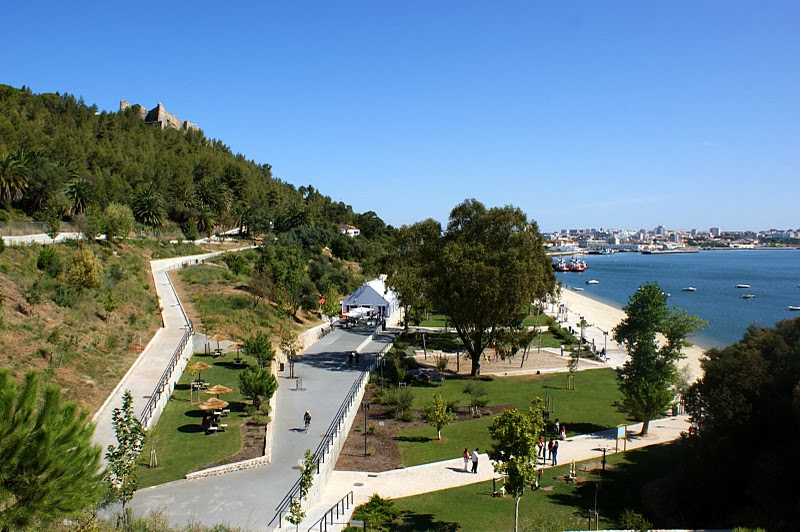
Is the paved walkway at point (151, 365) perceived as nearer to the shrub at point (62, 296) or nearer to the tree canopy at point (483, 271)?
the shrub at point (62, 296)

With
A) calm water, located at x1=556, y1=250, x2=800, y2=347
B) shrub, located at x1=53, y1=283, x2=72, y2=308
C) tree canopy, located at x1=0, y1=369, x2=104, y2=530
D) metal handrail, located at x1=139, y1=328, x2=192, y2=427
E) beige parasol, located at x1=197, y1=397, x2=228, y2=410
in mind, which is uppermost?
shrub, located at x1=53, y1=283, x2=72, y2=308

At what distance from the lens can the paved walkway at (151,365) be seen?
19.2 m

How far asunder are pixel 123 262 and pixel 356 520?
35327mm

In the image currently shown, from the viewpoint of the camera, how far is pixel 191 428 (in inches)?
814

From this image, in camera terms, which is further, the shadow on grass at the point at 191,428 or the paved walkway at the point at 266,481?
the shadow on grass at the point at 191,428

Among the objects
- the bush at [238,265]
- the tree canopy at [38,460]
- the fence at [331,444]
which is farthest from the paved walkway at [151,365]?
the bush at [238,265]

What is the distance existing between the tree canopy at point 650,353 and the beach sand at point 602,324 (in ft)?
11.8

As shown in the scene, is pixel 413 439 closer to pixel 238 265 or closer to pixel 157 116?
pixel 238 265

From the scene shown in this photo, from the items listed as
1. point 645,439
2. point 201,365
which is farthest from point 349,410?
point 645,439

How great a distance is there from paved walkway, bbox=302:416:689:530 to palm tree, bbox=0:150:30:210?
121 ft

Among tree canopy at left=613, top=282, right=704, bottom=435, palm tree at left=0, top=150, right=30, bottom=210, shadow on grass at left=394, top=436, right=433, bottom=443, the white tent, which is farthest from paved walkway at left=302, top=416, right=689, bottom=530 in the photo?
palm tree at left=0, top=150, right=30, bottom=210

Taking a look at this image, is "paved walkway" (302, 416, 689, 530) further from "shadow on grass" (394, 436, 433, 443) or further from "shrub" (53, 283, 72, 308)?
"shrub" (53, 283, 72, 308)

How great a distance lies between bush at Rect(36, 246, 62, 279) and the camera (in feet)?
100

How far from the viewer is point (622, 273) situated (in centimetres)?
15938
